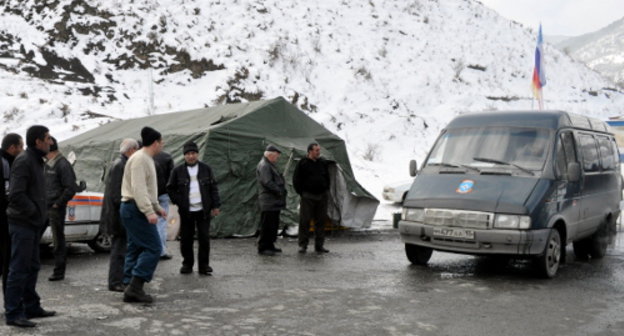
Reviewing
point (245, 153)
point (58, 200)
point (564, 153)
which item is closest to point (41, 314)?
point (58, 200)

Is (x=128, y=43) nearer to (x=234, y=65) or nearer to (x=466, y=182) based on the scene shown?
(x=234, y=65)

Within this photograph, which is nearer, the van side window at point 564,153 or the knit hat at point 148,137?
the knit hat at point 148,137

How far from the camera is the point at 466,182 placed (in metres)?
8.16

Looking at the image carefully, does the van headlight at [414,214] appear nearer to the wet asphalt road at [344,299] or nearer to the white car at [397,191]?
the wet asphalt road at [344,299]

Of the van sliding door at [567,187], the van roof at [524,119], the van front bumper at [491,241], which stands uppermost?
the van roof at [524,119]

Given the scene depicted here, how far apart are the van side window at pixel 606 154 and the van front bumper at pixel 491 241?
2.77m

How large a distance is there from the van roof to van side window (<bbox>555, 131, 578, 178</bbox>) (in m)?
0.17

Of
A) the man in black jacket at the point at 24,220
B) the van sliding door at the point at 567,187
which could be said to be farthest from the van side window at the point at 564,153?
the man in black jacket at the point at 24,220

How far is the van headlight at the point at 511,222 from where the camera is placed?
25.1 feet

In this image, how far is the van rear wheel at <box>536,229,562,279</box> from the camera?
7.96 meters

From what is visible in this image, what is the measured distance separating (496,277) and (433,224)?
109 centimetres

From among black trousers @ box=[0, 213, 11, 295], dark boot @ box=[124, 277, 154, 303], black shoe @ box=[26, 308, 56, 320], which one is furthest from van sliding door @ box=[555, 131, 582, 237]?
black trousers @ box=[0, 213, 11, 295]

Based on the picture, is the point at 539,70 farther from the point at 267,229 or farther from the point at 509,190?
the point at 509,190

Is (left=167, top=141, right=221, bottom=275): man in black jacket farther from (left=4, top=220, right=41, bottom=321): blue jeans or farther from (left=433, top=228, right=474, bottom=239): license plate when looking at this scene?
(left=433, top=228, right=474, bottom=239): license plate
